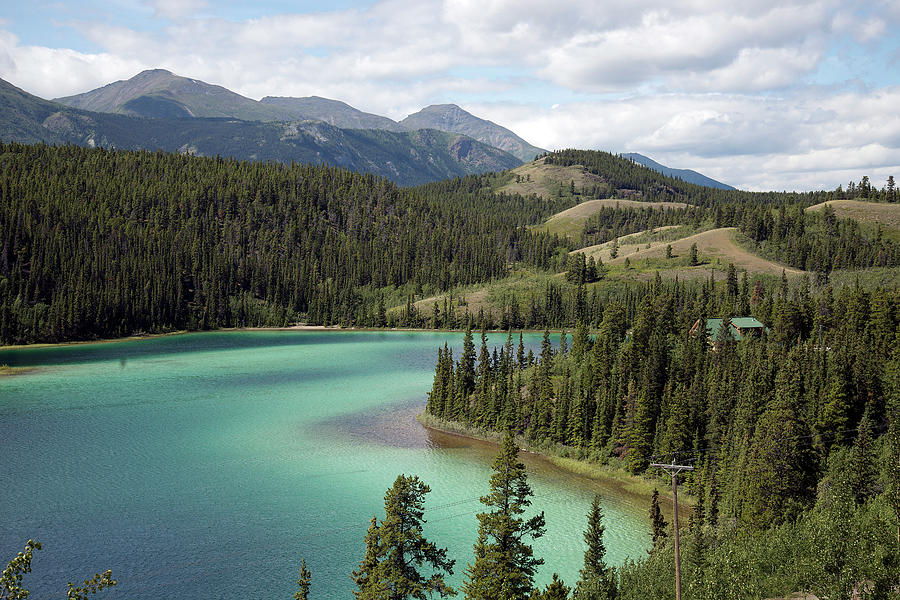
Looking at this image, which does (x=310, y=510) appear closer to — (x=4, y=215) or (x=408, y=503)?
(x=408, y=503)

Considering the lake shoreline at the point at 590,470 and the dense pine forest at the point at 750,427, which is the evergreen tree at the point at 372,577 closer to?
the dense pine forest at the point at 750,427

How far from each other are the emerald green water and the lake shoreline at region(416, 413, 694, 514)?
2120mm

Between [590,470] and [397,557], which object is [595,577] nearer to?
[397,557]

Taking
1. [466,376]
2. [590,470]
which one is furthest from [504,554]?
[466,376]

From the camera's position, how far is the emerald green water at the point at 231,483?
4828cm

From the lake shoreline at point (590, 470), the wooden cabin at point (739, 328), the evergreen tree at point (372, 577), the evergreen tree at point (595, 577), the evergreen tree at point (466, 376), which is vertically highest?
the wooden cabin at point (739, 328)

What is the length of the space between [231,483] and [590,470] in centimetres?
3824

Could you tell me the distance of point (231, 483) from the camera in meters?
65.9

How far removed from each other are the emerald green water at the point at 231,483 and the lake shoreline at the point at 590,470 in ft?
6.96

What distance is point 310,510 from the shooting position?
2319 inches

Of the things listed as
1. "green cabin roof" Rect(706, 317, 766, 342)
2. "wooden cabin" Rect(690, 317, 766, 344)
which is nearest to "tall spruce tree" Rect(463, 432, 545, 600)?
"wooden cabin" Rect(690, 317, 766, 344)

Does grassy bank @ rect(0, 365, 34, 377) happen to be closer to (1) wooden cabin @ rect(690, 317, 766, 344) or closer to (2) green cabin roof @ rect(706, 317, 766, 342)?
(1) wooden cabin @ rect(690, 317, 766, 344)

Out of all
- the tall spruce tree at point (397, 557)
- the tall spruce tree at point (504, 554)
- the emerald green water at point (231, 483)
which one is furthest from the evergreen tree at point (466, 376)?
the tall spruce tree at point (397, 557)

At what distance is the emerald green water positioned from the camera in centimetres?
4828
